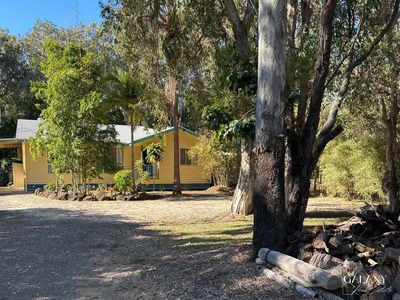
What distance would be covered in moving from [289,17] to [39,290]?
9.14 meters

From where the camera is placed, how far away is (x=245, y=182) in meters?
14.0

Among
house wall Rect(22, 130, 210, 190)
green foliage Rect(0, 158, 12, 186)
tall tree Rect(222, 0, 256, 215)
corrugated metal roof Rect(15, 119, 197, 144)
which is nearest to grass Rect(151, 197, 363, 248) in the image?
tall tree Rect(222, 0, 256, 215)

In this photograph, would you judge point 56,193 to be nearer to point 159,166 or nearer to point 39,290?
point 159,166

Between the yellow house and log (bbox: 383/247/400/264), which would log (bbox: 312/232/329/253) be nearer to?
log (bbox: 383/247/400/264)

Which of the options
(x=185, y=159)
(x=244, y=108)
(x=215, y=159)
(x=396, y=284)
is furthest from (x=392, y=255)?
(x=185, y=159)

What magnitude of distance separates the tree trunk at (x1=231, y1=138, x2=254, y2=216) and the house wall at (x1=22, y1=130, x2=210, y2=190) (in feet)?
47.9

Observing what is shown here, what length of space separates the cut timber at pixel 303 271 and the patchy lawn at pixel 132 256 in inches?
10.0

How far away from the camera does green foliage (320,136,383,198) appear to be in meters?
18.5

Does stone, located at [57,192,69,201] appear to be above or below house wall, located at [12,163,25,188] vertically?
below

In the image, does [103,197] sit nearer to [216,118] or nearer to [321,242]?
[216,118]

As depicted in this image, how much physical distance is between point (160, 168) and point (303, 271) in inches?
950

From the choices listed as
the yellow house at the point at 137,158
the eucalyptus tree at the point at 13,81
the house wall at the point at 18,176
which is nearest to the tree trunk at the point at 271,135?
the yellow house at the point at 137,158

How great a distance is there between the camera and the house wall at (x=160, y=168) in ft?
87.5

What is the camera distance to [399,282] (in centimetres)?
471
